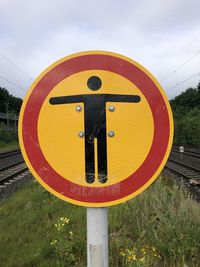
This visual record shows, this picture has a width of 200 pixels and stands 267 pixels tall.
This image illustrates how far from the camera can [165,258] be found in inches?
149

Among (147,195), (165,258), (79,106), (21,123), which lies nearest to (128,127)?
(79,106)

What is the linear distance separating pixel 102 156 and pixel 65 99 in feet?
1.06

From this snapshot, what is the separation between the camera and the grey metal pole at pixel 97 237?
1907mm

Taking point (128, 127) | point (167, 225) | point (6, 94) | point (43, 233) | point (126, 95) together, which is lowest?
point (43, 233)

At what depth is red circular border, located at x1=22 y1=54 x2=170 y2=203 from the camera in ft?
6.34

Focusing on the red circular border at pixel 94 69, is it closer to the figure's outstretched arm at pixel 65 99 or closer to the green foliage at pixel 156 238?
the figure's outstretched arm at pixel 65 99

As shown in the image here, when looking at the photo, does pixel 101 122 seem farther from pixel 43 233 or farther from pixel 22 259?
pixel 43 233

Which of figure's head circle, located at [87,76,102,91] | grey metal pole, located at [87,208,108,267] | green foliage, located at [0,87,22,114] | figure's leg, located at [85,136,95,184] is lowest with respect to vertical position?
grey metal pole, located at [87,208,108,267]

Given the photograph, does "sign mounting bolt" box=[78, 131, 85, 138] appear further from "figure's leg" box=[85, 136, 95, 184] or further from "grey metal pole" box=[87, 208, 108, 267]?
"grey metal pole" box=[87, 208, 108, 267]

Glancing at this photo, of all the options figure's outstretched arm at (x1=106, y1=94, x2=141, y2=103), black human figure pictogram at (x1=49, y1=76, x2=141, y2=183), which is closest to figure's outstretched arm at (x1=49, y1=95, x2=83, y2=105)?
black human figure pictogram at (x1=49, y1=76, x2=141, y2=183)

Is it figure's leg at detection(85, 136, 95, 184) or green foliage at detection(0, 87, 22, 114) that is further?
green foliage at detection(0, 87, 22, 114)

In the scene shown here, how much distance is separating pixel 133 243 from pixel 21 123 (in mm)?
2784

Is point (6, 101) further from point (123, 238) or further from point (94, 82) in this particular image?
point (94, 82)

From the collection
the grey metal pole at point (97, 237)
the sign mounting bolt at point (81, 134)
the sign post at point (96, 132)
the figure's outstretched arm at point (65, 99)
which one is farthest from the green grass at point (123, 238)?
the figure's outstretched arm at point (65, 99)
